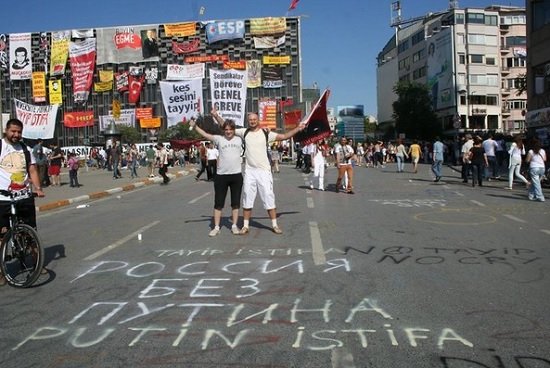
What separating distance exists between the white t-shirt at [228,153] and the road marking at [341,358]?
17.0ft

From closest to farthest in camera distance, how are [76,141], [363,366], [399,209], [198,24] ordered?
[363,366] < [399,209] < [198,24] < [76,141]

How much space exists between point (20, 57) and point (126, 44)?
14.9 meters

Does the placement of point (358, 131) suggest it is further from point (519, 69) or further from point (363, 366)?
point (363, 366)

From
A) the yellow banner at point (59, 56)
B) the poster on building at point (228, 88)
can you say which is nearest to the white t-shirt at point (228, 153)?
the poster on building at point (228, 88)

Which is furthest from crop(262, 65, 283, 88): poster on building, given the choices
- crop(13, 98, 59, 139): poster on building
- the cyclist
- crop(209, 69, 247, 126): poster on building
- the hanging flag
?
the cyclist

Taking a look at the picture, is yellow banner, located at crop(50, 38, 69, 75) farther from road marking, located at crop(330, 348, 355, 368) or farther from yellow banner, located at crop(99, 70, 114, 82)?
→ road marking, located at crop(330, 348, 355, 368)

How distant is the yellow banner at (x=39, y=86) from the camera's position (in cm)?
8175

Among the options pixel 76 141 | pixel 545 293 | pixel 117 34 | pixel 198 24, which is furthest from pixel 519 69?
pixel 545 293

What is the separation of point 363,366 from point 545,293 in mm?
2521

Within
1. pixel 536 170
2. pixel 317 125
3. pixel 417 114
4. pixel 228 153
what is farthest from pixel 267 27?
pixel 228 153

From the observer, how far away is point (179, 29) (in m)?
81.0

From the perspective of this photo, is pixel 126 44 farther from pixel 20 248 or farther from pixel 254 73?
pixel 20 248

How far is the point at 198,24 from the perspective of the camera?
80.0 m

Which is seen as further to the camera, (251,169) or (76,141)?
(76,141)
